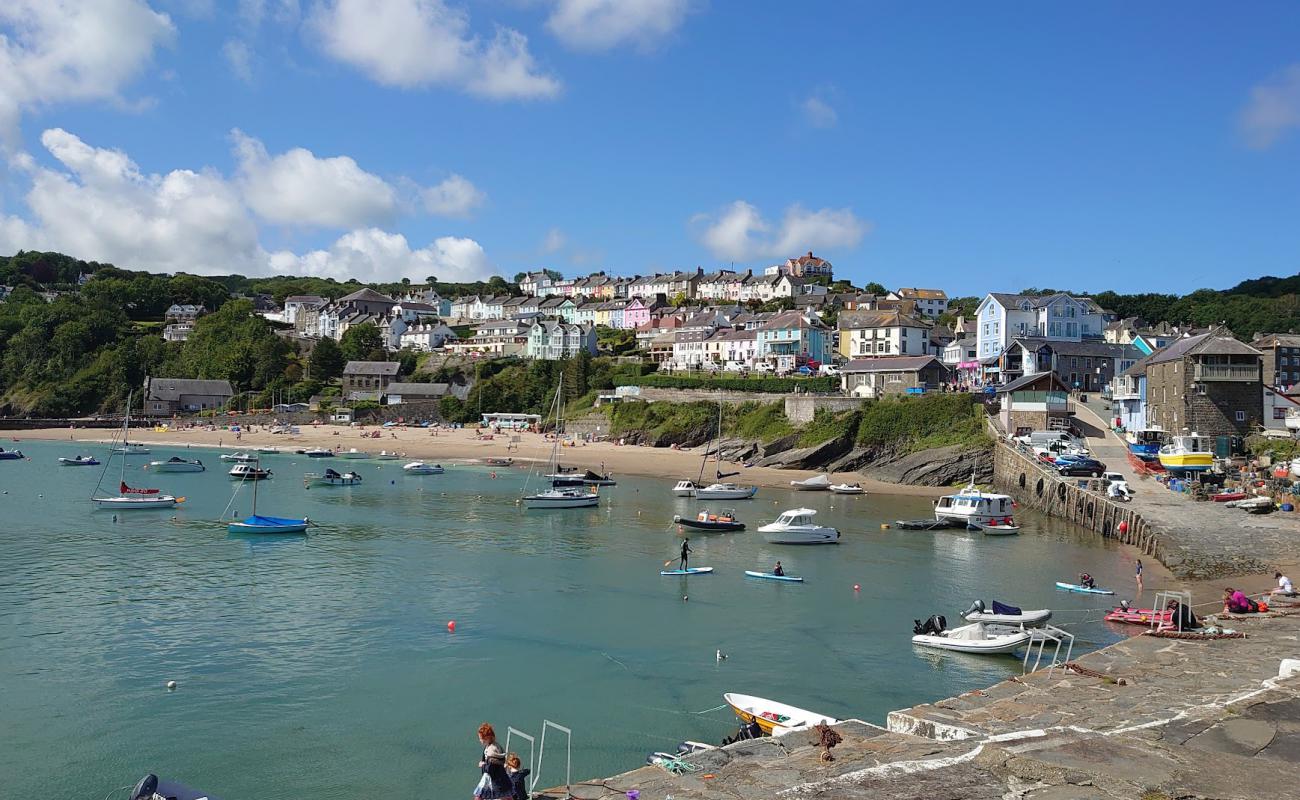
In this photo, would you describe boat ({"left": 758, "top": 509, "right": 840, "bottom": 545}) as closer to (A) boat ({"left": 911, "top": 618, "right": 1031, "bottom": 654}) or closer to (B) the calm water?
(B) the calm water

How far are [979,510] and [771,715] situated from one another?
1170 inches

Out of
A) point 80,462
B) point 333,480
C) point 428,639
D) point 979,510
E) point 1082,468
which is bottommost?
point 428,639

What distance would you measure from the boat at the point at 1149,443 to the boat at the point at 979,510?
11.5 metres

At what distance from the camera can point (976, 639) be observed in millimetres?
22984

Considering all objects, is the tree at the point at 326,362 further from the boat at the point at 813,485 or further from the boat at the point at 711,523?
the boat at the point at 711,523

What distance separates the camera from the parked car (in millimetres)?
47625

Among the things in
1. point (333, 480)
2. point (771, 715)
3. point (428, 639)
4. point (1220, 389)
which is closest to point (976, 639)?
point (771, 715)

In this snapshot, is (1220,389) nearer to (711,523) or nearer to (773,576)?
(711,523)

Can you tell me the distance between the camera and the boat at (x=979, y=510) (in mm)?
42594

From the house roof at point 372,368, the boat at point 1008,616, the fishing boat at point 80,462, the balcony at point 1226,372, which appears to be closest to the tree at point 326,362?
the house roof at point 372,368

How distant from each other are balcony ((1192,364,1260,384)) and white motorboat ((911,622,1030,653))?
109ft

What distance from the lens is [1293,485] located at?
3812 cm

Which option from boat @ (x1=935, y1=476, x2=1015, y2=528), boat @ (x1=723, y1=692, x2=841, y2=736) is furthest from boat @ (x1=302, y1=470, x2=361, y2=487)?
boat @ (x1=723, y1=692, x2=841, y2=736)

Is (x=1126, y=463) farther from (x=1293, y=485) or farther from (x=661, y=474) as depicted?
(x=661, y=474)
